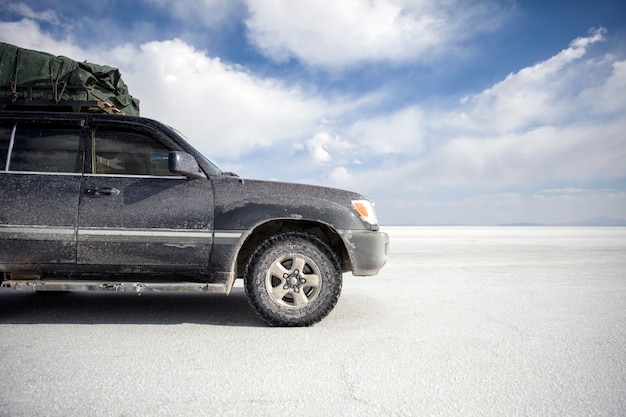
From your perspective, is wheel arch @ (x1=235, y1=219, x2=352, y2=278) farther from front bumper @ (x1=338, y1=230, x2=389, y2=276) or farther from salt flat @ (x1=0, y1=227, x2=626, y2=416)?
salt flat @ (x1=0, y1=227, x2=626, y2=416)

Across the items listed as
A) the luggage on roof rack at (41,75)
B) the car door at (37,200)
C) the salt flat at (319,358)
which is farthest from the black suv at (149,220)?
the luggage on roof rack at (41,75)

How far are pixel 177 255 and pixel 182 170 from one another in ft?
2.55

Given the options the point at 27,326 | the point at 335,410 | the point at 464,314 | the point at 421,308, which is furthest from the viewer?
the point at 421,308

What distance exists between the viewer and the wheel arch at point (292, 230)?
3.76 m

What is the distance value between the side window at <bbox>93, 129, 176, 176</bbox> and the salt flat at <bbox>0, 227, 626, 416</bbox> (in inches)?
56.4

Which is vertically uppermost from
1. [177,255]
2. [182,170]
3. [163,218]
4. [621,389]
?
[182,170]

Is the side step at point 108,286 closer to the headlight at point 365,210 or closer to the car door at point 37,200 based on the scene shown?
the car door at point 37,200

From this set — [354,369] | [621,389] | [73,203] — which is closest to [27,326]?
[73,203]

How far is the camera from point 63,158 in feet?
11.7

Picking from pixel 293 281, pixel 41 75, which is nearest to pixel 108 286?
pixel 293 281

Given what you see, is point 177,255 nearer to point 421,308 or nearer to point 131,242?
point 131,242

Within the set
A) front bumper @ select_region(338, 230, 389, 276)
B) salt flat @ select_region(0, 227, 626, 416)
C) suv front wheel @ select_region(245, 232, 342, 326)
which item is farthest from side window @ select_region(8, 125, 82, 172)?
front bumper @ select_region(338, 230, 389, 276)

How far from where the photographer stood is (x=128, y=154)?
3627mm

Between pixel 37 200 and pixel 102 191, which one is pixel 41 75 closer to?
pixel 37 200
